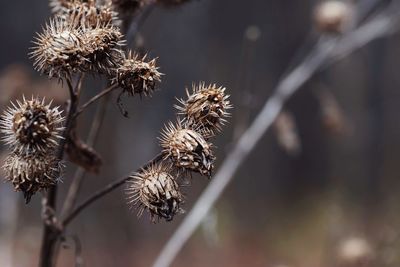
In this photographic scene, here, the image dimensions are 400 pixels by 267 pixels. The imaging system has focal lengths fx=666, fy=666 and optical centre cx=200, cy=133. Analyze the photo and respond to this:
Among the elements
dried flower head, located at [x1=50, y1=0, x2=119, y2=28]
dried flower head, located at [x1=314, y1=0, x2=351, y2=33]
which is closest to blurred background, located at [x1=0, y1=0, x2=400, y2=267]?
dried flower head, located at [x1=314, y1=0, x2=351, y2=33]

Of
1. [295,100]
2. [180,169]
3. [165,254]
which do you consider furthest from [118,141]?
[180,169]

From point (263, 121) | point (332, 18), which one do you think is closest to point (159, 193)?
point (263, 121)

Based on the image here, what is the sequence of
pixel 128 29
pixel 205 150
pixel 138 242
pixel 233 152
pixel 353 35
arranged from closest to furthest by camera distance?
pixel 205 150 → pixel 128 29 → pixel 233 152 → pixel 353 35 → pixel 138 242

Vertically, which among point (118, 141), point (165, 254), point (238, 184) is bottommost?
point (165, 254)

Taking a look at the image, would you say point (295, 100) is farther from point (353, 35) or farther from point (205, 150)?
point (205, 150)

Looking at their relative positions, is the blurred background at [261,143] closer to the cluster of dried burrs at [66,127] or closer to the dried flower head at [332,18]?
the dried flower head at [332,18]

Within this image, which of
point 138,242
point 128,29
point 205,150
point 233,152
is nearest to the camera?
point 205,150

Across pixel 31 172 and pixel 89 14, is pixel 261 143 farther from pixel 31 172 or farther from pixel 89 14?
pixel 31 172

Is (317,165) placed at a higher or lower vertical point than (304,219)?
higher

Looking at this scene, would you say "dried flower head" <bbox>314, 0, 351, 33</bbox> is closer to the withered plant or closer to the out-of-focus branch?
the out-of-focus branch
